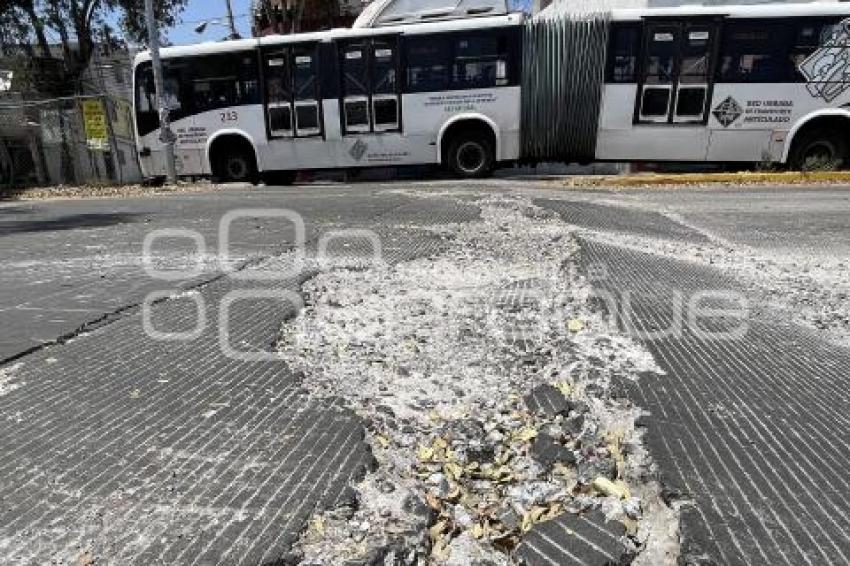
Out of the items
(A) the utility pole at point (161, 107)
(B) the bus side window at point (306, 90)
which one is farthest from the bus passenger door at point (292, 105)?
(A) the utility pole at point (161, 107)

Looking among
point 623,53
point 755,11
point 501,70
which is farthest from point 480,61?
point 755,11

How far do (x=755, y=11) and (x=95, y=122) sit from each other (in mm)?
15058

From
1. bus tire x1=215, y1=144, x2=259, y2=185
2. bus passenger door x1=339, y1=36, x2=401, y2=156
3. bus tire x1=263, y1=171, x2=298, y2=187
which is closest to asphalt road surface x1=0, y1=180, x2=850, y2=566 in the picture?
bus passenger door x1=339, y1=36, x2=401, y2=156

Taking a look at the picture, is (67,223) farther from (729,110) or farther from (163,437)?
(729,110)

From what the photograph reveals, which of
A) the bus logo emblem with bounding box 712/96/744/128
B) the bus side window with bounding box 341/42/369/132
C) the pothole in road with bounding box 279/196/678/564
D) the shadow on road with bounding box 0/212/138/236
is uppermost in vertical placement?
the bus side window with bounding box 341/42/369/132

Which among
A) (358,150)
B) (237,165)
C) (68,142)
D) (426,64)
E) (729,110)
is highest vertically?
(426,64)

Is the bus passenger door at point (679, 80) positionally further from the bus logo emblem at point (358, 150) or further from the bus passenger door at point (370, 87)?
the bus logo emblem at point (358, 150)

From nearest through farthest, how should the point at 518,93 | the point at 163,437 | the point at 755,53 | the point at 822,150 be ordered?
the point at 163,437
the point at 755,53
the point at 822,150
the point at 518,93

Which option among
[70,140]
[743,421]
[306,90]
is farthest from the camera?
[70,140]

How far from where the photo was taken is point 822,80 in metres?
9.84

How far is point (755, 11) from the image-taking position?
382 inches

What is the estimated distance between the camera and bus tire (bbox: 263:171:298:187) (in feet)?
41.3

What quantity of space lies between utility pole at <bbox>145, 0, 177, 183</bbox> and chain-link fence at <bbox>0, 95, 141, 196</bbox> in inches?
167

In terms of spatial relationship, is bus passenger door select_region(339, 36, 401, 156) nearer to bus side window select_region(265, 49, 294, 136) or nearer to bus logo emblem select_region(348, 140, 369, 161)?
bus logo emblem select_region(348, 140, 369, 161)
